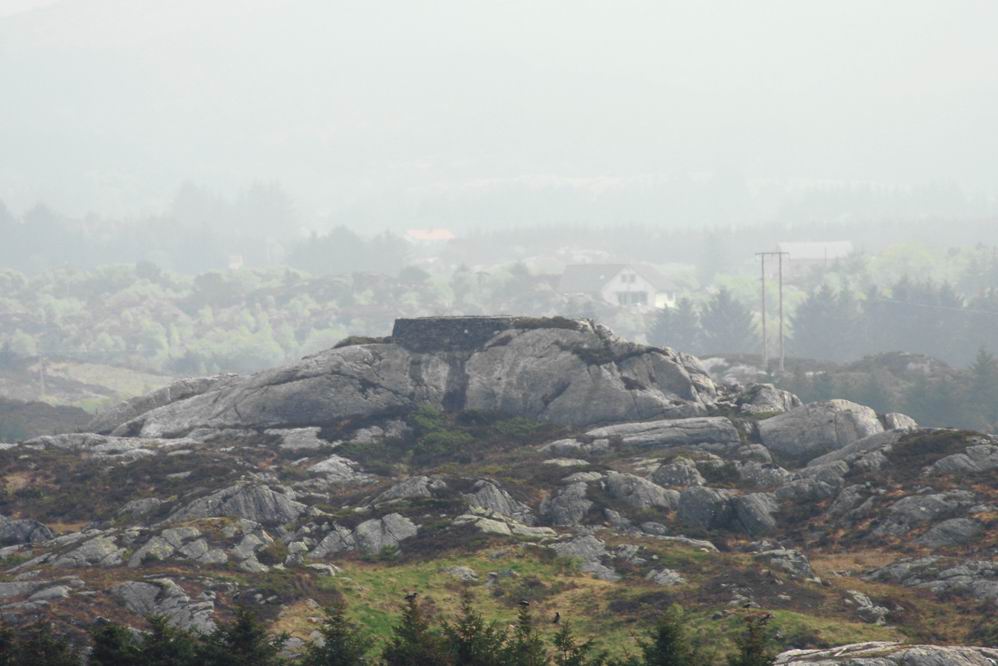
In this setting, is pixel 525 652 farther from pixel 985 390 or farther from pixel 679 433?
pixel 985 390

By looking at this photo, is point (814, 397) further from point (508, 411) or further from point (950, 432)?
point (950, 432)

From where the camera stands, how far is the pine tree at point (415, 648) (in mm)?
46375

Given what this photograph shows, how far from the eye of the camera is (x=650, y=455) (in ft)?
250

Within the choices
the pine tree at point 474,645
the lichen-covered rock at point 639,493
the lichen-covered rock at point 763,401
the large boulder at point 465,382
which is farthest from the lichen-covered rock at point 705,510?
the pine tree at point 474,645

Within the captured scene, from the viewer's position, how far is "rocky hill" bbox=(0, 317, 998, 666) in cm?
5550

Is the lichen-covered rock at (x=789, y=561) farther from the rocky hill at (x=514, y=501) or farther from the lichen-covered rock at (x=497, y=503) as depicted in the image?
the lichen-covered rock at (x=497, y=503)

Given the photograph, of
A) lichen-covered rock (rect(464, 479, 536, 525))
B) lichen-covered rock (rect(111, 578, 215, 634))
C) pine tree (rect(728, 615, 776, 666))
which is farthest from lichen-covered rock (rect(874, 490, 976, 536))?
lichen-covered rock (rect(111, 578, 215, 634))

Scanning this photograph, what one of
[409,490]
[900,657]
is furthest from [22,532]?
[900,657]

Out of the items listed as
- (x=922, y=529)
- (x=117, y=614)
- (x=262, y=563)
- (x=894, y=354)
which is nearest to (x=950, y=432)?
(x=922, y=529)

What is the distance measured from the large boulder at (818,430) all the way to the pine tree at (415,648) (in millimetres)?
33343

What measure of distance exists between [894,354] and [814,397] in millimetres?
21419

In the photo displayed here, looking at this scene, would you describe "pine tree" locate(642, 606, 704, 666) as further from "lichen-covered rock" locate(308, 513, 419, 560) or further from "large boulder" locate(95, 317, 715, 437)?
"large boulder" locate(95, 317, 715, 437)

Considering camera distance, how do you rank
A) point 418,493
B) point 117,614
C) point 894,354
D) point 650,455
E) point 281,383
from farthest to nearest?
point 894,354
point 281,383
point 650,455
point 418,493
point 117,614

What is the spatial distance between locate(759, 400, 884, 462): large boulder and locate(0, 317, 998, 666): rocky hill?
0.11 metres
